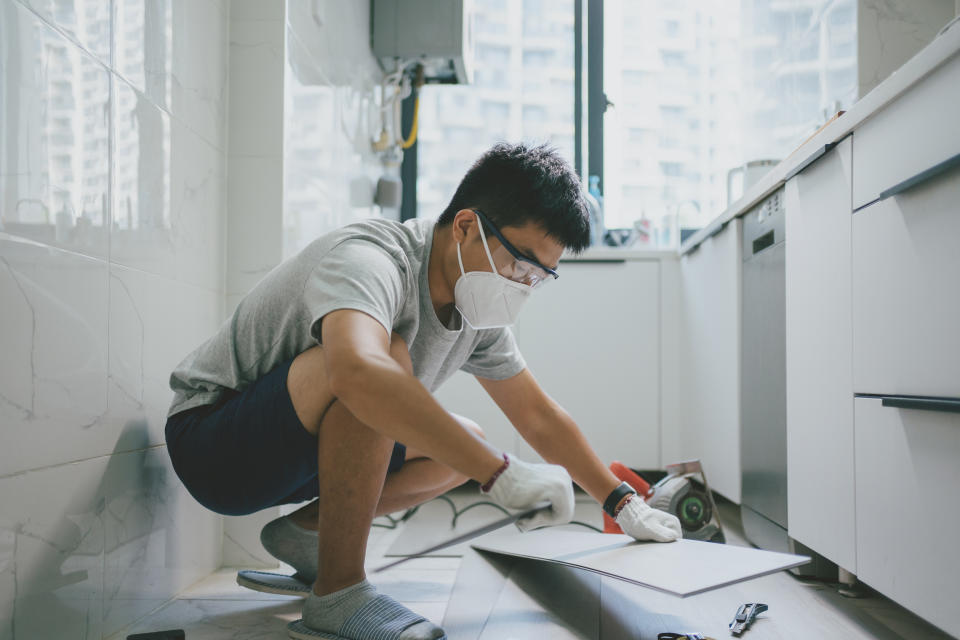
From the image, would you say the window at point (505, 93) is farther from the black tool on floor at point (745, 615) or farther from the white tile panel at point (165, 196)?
the black tool on floor at point (745, 615)

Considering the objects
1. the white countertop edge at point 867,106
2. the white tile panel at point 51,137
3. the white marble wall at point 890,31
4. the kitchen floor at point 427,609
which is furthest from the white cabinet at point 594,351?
the white tile panel at point 51,137

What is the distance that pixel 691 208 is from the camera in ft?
11.2

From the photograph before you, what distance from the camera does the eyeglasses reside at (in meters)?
1.33

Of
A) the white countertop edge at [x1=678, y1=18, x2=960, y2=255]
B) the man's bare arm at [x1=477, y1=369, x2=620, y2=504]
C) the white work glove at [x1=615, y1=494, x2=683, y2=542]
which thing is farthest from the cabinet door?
the man's bare arm at [x1=477, y1=369, x2=620, y2=504]

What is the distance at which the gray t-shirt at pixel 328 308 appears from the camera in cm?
114

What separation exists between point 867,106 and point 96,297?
1251 millimetres

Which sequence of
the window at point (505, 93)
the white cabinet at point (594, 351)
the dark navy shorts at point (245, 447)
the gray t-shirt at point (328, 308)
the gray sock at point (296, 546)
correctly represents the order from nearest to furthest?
the gray t-shirt at point (328, 308), the dark navy shorts at point (245, 447), the gray sock at point (296, 546), the white cabinet at point (594, 351), the window at point (505, 93)

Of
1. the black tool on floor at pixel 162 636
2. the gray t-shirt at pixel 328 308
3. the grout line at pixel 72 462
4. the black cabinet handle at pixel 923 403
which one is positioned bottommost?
the black tool on floor at pixel 162 636

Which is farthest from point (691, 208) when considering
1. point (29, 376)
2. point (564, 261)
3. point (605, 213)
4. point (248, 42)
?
point (29, 376)

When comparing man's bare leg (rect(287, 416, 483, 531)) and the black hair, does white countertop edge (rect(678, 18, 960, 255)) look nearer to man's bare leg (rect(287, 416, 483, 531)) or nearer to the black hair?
the black hair

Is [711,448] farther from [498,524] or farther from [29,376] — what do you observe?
[29,376]

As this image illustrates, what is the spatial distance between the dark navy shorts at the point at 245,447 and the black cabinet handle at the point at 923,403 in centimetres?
87

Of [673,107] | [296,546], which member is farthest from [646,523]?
[673,107]

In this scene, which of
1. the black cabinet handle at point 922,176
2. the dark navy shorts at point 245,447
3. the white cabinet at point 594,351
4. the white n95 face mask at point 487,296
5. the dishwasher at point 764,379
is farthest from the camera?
the white cabinet at point 594,351
